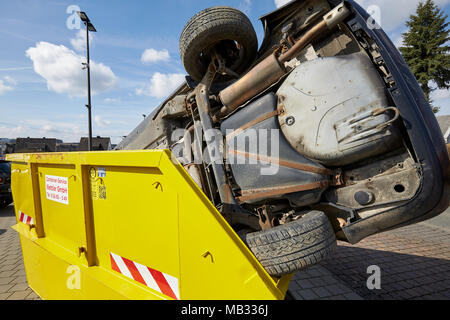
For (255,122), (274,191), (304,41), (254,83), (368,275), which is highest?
(304,41)

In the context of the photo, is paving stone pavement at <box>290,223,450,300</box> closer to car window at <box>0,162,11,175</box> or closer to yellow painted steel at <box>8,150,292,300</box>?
yellow painted steel at <box>8,150,292,300</box>

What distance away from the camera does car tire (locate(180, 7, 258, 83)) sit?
2309 millimetres

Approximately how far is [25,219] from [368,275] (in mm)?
4683

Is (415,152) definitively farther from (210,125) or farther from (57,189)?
(57,189)

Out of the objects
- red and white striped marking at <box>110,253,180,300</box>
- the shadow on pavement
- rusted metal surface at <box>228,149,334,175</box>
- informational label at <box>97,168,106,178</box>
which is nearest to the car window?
informational label at <box>97,168,106,178</box>

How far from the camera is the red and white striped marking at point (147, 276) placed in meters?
1.67

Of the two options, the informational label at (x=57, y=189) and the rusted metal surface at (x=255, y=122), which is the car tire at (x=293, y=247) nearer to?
the rusted metal surface at (x=255, y=122)

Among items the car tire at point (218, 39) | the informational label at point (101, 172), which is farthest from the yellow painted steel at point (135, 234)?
the car tire at point (218, 39)

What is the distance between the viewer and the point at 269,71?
83.7 inches

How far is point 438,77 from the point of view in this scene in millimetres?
19578

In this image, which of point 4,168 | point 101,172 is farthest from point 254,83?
point 4,168

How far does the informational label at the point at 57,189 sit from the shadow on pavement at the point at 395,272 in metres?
3.52

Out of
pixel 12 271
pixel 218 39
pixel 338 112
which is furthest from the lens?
pixel 12 271

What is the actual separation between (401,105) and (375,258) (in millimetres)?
3444
